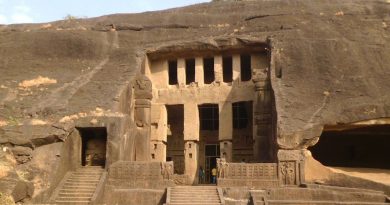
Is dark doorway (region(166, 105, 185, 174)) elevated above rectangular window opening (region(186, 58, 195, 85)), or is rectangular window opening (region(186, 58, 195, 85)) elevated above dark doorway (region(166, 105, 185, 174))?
rectangular window opening (region(186, 58, 195, 85))

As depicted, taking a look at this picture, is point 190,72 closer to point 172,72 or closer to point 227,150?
point 172,72

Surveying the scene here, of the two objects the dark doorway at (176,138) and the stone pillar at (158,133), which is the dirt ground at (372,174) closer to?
the stone pillar at (158,133)

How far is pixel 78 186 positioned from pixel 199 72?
9.29m

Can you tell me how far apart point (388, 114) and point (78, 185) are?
1135 cm

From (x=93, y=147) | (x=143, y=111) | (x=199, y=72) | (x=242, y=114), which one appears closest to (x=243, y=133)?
(x=242, y=114)

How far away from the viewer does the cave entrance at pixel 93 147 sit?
A: 1909 centimetres

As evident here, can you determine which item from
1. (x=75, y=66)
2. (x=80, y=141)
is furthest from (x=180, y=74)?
(x=80, y=141)

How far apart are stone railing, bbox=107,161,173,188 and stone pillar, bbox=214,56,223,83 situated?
23.3 ft

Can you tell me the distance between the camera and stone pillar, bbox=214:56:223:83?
23.1 m

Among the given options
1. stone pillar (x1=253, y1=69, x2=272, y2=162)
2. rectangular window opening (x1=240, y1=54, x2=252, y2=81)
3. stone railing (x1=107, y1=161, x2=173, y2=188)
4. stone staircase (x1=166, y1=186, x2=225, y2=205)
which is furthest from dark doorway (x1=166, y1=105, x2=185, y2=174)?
stone staircase (x1=166, y1=186, x2=225, y2=205)

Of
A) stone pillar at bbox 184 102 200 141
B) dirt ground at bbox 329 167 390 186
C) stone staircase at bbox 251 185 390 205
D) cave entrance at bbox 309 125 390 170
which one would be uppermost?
stone pillar at bbox 184 102 200 141

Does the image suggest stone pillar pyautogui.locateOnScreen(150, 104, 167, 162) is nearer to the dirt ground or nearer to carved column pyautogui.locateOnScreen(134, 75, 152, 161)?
carved column pyautogui.locateOnScreen(134, 75, 152, 161)

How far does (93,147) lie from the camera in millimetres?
19312

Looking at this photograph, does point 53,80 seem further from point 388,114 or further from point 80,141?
point 388,114
